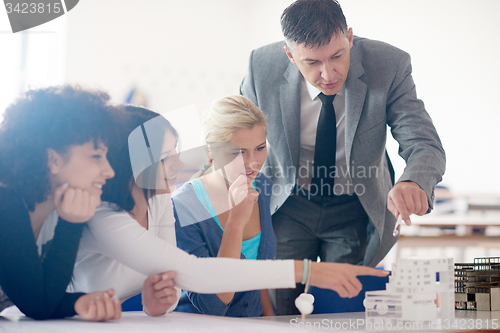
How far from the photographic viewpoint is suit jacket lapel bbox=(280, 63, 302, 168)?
5.38 feet

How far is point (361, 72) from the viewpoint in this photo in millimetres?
1592

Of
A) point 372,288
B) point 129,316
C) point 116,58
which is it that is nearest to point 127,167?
point 129,316

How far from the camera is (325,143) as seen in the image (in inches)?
64.4

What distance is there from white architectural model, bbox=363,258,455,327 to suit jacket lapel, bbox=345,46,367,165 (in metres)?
0.63

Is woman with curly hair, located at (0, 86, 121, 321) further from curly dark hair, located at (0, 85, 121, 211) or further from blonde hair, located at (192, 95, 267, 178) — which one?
blonde hair, located at (192, 95, 267, 178)

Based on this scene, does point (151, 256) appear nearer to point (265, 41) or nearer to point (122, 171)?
point (122, 171)

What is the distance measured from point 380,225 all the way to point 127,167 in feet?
2.79

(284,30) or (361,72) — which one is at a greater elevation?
(284,30)

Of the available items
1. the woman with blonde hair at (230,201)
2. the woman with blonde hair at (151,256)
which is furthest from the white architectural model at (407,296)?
the woman with blonde hair at (230,201)

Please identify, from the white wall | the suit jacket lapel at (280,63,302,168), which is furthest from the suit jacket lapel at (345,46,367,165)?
the white wall

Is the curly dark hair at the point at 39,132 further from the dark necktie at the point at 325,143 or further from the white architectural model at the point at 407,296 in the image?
the dark necktie at the point at 325,143

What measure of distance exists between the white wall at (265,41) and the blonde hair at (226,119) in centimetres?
218

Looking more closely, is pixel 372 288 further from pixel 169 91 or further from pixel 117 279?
pixel 169 91

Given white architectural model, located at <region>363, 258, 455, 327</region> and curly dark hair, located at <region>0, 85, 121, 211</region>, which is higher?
curly dark hair, located at <region>0, 85, 121, 211</region>
